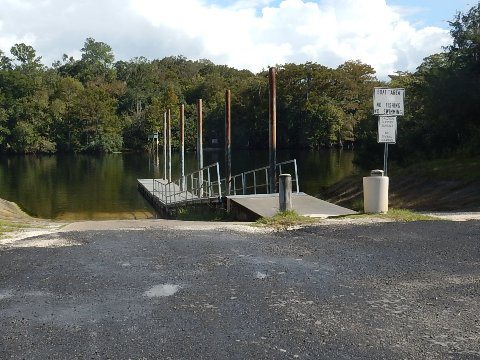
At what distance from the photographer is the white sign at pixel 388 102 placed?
37.8ft

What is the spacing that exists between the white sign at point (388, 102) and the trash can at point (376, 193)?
1.25 meters

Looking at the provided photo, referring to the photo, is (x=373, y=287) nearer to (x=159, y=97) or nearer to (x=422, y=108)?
(x=422, y=108)

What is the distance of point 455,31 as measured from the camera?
30.7 m

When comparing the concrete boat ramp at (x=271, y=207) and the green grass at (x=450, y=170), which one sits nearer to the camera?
the concrete boat ramp at (x=271, y=207)

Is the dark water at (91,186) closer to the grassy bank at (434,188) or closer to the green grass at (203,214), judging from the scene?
the green grass at (203,214)

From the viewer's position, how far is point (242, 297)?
17.8 ft

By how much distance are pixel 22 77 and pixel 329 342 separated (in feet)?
321

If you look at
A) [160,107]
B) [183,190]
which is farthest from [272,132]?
[160,107]

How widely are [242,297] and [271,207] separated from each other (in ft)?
27.7

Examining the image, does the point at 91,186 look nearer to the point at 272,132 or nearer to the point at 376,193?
the point at 272,132

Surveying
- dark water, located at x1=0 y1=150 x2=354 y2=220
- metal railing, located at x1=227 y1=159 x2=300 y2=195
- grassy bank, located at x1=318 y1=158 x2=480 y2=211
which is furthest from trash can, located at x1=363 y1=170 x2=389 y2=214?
dark water, located at x1=0 y1=150 x2=354 y2=220

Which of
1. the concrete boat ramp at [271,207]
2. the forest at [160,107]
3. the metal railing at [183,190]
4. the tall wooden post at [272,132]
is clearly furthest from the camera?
the forest at [160,107]

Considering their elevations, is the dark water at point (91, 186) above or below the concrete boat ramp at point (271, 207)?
below

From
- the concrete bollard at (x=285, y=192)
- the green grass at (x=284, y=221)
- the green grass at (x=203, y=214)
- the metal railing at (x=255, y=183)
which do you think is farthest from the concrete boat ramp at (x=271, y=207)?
the metal railing at (x=255, y=183)
